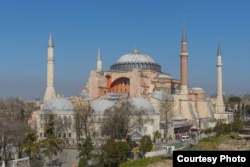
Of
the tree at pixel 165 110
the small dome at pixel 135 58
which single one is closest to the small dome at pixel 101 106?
the tree at pixel 165 110

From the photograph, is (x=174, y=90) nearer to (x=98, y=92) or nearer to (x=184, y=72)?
(x=184, y=72)

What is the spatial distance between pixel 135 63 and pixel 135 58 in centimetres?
74

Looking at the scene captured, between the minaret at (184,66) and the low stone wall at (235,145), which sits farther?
the minaret at (184,66)

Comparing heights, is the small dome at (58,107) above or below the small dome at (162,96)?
below

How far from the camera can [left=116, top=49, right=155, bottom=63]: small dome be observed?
4104cm

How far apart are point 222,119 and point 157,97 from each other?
33.6 feet

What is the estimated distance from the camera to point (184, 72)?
37000 mm

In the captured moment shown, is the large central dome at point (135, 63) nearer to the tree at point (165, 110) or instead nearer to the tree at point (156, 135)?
the tree at point (165, 110)

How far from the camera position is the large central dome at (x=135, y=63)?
133 ft

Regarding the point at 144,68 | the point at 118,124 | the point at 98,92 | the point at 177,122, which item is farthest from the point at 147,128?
the point at 144,68

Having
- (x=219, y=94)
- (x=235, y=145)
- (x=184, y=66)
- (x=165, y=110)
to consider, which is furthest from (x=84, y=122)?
(x=219, y=94)

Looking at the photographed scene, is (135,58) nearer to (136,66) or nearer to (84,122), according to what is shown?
(136,66)

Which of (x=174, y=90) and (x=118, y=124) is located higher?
(x=174, y=90)

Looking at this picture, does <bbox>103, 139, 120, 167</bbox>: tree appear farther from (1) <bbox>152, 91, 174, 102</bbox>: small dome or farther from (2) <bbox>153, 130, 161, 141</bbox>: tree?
(1) <bbox>152, 91, 174, 102</bbox>: small dome
